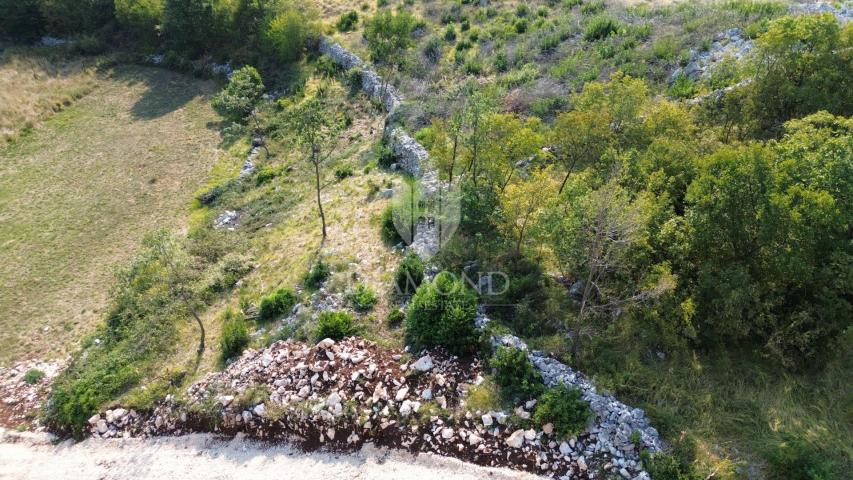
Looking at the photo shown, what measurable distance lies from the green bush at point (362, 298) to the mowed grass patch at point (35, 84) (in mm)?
38177

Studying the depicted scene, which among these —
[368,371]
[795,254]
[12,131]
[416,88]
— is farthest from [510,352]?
[12,131]

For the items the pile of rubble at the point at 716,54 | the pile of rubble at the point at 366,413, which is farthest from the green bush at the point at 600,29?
the pile of rubble at the point at 366,413

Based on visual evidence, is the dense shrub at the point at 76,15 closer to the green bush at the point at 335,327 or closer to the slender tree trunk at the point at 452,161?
the slender tree trunk at the point at 452,161

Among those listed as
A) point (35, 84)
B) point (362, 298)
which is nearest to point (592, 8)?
point (362, 298)

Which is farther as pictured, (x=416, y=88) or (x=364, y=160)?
(x=416, y=88)

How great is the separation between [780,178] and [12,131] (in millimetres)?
53794

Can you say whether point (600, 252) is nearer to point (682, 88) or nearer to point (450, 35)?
point (682, 88)

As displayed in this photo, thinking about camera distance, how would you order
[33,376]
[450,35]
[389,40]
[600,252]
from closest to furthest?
[600,252] → [33,376] → [389,40] → [450,35]

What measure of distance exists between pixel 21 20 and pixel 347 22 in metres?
36.9

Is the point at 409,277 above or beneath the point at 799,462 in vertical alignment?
above

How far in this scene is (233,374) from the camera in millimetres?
20844

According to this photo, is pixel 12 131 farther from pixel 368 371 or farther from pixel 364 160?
pixel 368 371

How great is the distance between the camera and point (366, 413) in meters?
18.3

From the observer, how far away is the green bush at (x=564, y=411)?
16781mm
